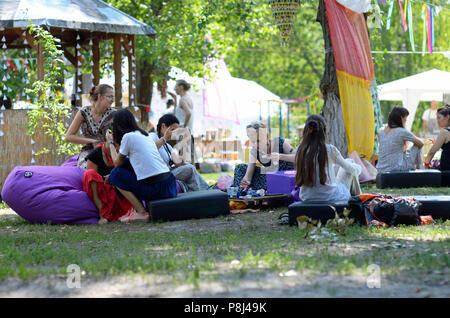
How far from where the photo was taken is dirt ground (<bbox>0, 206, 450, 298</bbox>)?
167 inches

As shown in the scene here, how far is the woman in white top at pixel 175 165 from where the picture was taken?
9125mm

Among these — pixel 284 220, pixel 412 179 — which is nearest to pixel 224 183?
pixel 284 220

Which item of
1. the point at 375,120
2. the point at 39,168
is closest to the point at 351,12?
the point at 375,120

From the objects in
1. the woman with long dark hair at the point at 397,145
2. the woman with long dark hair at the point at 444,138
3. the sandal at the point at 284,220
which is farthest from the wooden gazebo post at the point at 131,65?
the sandal at the point at 284,220

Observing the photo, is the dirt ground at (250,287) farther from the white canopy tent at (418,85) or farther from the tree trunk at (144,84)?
the white canopy tent at (418,85)

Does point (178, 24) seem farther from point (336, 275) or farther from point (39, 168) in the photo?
point (336, 275)

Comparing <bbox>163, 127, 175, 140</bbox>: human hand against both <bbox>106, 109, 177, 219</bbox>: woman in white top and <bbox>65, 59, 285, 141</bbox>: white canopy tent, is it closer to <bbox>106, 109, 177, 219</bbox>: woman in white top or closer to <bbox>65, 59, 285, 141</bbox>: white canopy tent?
<bbox>106, 109, 177, 219</bbox>: woman in white top

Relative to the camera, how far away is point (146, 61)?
17484 mm

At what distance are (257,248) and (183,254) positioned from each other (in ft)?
2.20

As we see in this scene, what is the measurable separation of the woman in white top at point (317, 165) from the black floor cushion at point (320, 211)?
0.17 meters

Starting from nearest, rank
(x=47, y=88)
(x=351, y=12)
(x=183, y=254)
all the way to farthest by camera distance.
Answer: (x=183, y=254), (x=47, y=88), (x=351, y=12)

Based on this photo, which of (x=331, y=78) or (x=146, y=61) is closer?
(x=331, y=78)

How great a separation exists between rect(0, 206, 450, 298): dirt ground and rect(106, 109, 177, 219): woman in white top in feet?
10.4

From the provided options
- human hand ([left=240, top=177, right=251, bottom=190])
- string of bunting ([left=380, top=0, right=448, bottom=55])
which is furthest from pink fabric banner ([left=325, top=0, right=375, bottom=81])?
human hand ([left=240, top=177, right=251, bottom=190])
